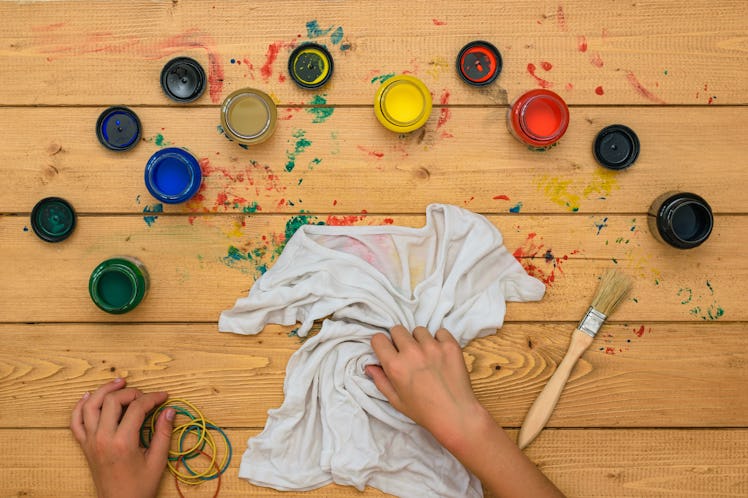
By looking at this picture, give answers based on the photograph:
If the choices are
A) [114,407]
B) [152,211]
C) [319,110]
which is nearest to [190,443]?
[114,407]

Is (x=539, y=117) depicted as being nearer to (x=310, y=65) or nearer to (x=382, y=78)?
(x=382, y=78)

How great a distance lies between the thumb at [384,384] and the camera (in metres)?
1.06

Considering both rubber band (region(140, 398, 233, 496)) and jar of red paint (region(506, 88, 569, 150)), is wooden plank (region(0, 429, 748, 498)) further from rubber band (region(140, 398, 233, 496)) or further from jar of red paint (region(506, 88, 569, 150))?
jar of red paint (region(506, 88, 569, 150))

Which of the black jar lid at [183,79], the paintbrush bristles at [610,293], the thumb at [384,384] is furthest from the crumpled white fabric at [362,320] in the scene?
the black jar lid at [183,79]

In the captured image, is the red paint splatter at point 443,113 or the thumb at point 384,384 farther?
the red paint splatter at point 443,113

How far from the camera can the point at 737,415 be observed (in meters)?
1.16

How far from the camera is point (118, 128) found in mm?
1156

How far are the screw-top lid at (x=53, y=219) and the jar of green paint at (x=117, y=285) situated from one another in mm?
116

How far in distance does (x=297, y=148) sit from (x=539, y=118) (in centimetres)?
50

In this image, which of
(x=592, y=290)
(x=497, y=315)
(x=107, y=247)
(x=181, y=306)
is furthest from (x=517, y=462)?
(x=107, y=247)

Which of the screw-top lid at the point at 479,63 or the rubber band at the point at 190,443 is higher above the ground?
the screw-top lid at the point at 479,63

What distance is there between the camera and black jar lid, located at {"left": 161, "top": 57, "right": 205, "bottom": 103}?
3.77ft

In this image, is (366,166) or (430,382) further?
(366,166)

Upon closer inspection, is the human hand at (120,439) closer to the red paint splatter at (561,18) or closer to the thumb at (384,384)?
the thumb at (384,384)
